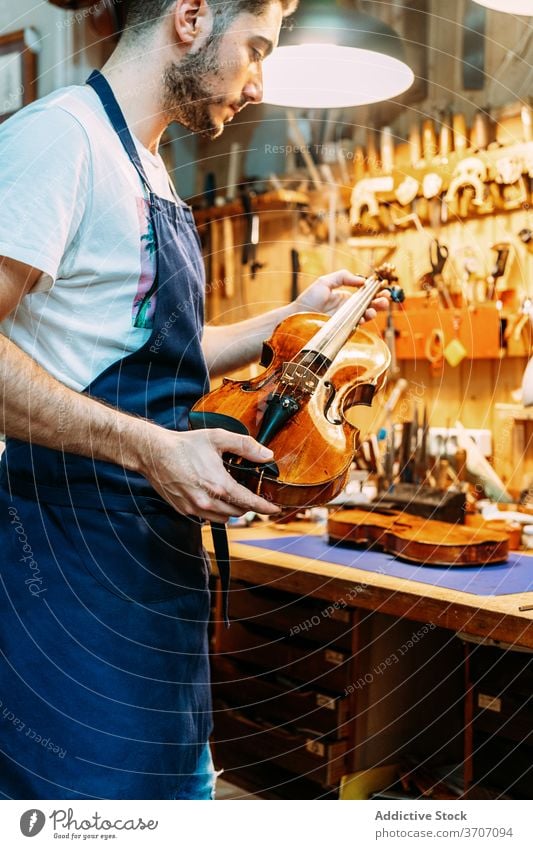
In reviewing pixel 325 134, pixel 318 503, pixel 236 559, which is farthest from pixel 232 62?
pixel 325 134

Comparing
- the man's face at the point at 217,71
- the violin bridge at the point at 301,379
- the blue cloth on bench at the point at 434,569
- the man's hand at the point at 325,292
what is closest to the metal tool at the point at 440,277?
the blue cloth on bench at the point at 434,569

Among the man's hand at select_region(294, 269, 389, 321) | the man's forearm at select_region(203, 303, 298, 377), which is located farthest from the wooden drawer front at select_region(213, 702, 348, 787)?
the man's hand at select_region(294, 269, 389, 321)

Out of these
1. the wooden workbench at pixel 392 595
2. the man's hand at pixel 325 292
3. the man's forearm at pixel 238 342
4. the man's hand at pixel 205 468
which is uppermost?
the man's hand at pixel 325 292

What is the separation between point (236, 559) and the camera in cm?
202

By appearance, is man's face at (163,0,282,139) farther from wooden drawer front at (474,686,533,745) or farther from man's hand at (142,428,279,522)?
wooden drawer front at (474,686,533,745)

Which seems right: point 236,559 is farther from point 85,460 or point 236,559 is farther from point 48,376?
point 48,376

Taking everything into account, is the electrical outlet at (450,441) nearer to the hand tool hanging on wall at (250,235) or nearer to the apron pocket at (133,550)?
the hand tool hanging on wall at (250,235)

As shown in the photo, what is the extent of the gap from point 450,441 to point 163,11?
1573mm

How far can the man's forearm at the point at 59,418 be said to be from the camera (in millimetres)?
1076

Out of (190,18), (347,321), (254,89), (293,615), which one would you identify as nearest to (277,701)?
(293,615)

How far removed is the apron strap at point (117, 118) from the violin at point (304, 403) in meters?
0.32

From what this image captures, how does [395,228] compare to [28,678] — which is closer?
[28,678]

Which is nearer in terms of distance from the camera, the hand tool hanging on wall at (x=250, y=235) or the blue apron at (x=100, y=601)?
the blue apron at (x=100, y=601)
